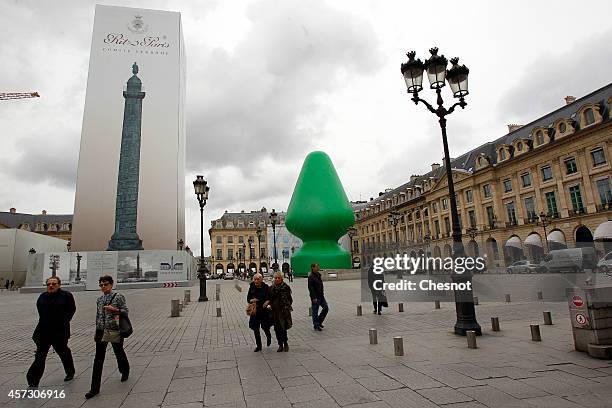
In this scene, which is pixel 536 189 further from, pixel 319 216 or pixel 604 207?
pixel 319 216

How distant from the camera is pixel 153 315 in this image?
14469 millimetres

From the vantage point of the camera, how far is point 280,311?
742 cm

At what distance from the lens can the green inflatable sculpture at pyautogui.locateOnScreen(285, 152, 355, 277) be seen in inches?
1426

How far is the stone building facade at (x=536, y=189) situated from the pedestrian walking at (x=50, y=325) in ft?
87.1

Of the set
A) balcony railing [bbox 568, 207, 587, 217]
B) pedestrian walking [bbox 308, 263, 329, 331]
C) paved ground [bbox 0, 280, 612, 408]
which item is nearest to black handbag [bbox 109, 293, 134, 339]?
paved ground [bbox 0, 280, 612, 408]

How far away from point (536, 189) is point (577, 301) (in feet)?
141

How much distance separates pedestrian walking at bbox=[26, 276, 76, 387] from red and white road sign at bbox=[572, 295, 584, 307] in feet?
25.3

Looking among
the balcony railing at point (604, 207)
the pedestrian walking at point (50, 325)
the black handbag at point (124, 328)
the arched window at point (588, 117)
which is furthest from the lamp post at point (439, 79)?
the arched window at point (588, 117)

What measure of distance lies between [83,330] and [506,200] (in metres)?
48.4

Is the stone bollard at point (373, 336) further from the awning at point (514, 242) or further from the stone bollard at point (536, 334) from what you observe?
the awning at point (514, 242)

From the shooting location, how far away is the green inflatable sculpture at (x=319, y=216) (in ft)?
119

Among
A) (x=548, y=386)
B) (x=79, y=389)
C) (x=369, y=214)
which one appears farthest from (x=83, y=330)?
(x=369, y=214)

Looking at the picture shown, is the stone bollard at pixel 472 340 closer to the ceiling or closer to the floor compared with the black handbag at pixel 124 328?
closer to the floor

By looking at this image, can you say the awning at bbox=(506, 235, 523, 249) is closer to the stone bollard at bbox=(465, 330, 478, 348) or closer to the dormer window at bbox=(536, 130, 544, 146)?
the dormer window at bbox=(536, 130, 544, 146)
